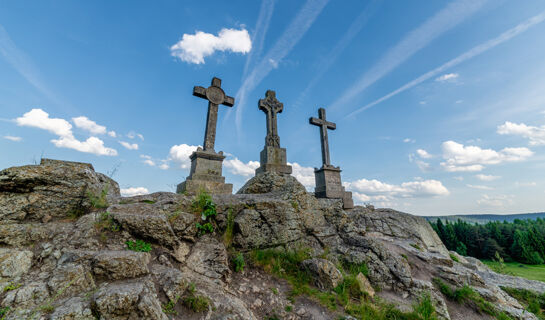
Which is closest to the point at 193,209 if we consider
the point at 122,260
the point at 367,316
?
the point at 122,260

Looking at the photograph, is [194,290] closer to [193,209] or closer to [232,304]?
[232,304]

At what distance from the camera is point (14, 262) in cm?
272

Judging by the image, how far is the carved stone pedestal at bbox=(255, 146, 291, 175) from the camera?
30.8 ft

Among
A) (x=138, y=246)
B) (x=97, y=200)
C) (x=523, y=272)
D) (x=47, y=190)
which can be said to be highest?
(x=47, y=190)

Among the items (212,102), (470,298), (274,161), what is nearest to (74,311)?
(274,161)

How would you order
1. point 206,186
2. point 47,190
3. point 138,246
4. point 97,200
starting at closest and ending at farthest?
point 138,246 < point 47,190 < point 97,200 < point 206,186

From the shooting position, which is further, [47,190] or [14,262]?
[47,190]

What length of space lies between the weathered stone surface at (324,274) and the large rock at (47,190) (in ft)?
15.4

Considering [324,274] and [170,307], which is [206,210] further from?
[324,274]

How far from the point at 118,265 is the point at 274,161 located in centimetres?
723

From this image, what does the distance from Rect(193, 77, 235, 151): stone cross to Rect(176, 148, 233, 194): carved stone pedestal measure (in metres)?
0.57

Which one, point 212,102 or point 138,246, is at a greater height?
point 212,102

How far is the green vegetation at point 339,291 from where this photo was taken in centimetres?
386

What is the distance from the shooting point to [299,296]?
13.3ft
